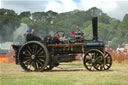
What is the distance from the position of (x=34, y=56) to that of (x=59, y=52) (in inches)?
57.0

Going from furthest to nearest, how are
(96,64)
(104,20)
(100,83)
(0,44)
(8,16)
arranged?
1. (104,20)
2. (8,16)
3. (0,44)
4. (96,64)
5. (100,83)

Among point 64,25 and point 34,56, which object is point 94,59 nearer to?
point 34,56

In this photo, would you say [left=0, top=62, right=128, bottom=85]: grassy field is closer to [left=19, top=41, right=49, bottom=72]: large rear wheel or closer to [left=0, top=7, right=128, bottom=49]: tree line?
[left=19, top=41, right=49, bottom=72]: large rear wheel

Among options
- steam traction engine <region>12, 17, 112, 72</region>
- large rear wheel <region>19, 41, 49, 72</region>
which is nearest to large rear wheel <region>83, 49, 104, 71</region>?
steam traction engine <region>12, 17, 112, 72</region>

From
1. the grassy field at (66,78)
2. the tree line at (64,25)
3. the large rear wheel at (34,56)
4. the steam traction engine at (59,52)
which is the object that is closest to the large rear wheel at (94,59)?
the steam traction engine at (59,52)

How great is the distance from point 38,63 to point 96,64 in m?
2.84

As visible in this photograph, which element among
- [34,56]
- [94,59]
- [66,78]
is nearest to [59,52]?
[34,56]

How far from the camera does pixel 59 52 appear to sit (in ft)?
47.2

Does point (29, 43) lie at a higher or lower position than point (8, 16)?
lower

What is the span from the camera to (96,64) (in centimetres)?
1359

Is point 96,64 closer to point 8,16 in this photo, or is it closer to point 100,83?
point 100,83

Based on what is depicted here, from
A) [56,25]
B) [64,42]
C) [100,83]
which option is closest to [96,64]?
[64,42]

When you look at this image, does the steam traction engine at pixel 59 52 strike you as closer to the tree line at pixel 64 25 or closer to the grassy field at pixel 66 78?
the grassy field at pixel 66 78

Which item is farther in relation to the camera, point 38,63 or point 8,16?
point 8,16
